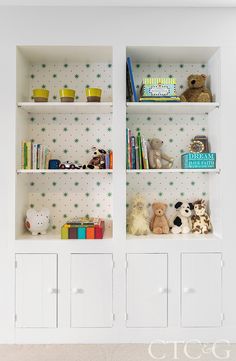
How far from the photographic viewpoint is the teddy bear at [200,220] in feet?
9.68

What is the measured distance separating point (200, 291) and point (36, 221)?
122 cm

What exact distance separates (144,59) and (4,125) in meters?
1.14

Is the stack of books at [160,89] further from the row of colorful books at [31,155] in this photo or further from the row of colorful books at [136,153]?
the row of colorful books at [31,155]

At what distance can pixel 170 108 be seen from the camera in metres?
2.88

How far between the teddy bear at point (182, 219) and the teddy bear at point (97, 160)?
0.66m

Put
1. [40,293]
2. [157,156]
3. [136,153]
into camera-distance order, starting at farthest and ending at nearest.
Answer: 1. [157,156]
2. [136,153]
3. [40,293]

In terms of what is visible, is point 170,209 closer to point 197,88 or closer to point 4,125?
point 197,88

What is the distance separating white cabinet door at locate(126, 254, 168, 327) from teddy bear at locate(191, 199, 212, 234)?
0.40 meters

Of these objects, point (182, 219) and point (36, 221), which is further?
point (182, 219)

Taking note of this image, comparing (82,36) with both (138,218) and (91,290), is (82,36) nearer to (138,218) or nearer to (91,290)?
(138,218)

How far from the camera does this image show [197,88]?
117 inches

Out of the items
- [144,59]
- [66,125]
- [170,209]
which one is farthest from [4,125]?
[170,209]

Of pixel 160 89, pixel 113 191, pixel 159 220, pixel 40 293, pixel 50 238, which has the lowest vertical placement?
pixel 40 293

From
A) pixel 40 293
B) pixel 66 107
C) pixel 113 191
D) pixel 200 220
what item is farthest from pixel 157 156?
pixel 40 293
